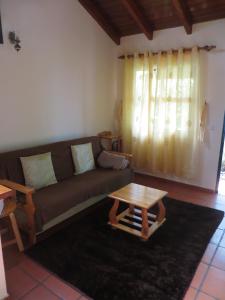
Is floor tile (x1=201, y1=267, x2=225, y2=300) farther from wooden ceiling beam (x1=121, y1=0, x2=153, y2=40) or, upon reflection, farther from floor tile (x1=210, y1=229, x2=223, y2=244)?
wooden ceiling beam (x1=121, y1=0, x2=153, y2=40)

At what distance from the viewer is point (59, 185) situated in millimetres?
2848

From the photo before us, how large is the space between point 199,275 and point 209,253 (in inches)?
13.5

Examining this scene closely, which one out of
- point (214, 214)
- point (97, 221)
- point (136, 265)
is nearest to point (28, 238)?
point (97, 221)

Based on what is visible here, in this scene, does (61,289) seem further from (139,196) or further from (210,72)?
(210,72)

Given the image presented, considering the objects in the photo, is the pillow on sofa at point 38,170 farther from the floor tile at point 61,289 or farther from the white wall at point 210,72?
the white wall at point 210,72

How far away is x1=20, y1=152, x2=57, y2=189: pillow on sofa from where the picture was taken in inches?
105

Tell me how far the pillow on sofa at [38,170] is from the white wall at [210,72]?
229 cm

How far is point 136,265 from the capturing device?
2.09 metres

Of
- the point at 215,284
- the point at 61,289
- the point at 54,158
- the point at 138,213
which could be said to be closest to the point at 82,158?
the point at 54,158

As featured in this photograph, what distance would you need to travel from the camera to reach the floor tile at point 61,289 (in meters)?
1.78

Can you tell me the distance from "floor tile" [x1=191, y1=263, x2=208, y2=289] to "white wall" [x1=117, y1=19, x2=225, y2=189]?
1805 millimetres

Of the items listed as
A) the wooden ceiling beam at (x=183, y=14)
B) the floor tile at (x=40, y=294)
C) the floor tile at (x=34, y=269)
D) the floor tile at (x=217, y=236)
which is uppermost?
the wooden ceiling beam at (x=183, y=14)

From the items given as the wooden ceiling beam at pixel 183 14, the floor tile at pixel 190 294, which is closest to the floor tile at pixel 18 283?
the floor tile at pixel 190 294

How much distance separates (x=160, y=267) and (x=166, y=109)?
94.3 inches
